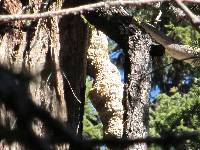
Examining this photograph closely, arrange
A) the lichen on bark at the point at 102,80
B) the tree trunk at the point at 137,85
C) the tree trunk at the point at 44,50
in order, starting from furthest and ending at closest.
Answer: the lichen on bark at the point at 102,80 → the tree trunk at the point at 137,85 → the tree trunk at the point at 44,50

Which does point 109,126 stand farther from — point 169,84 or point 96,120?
point 169,84

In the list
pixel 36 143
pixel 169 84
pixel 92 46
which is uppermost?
pixel 169 84

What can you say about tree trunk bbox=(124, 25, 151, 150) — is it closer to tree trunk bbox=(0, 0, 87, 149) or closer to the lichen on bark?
tree trunk bbox=(0, 0, 87, 149)

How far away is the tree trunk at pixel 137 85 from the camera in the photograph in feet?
14.0

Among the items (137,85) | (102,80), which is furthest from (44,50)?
(102,80)

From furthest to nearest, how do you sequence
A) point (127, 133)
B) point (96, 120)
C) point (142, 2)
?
1. point (96, 120)
2. point (127, 133)
3. point (142, 2)

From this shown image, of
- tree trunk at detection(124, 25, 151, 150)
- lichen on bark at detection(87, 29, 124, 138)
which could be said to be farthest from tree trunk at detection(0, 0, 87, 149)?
lichen on bark at detection(87, 29, 124, 138)

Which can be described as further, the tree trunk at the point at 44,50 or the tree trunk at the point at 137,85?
the tree trunk at the point at 137,85

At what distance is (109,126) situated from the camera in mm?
5004

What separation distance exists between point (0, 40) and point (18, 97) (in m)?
2.91

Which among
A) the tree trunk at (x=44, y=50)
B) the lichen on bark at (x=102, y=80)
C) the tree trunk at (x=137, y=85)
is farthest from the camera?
the lichen on bark at (x=102, y=80)

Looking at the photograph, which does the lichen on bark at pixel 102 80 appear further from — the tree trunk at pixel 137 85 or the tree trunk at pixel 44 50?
the tree trunk at pixel 44 50

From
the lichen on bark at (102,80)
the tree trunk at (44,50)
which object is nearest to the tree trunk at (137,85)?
the tree trunk at (44,50)

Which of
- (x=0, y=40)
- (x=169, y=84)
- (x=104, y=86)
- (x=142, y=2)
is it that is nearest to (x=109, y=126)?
(x=104, y=86)
